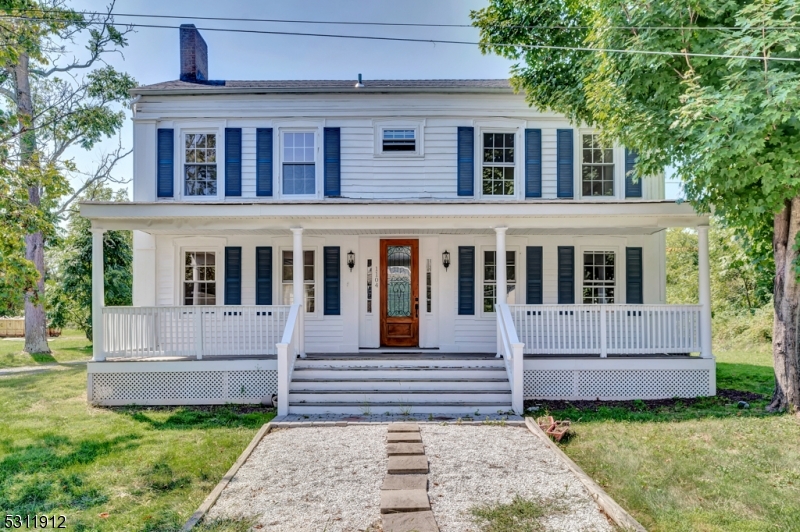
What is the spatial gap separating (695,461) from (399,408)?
3.74 meters

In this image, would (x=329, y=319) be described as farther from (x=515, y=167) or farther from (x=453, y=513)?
(x=453, y=513)

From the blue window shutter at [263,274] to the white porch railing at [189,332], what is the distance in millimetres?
1326

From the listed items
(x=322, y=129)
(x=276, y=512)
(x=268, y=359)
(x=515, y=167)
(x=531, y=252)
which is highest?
(x=322, y=129)

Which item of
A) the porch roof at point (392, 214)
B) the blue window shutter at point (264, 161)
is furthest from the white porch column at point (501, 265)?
the blue window shutter at point (264, 161)

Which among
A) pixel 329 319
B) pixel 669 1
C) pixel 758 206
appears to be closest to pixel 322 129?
pixel 329 319

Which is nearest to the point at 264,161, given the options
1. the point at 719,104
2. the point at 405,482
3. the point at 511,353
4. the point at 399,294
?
the point at 399,294

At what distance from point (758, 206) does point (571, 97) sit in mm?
3485

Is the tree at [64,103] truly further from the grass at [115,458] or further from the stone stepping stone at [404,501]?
the stone stepping stone at [404,501]

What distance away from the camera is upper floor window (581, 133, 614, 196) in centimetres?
984

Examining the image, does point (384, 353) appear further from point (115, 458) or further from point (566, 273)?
point (115, 458)

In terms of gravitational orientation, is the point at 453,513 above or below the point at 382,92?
below

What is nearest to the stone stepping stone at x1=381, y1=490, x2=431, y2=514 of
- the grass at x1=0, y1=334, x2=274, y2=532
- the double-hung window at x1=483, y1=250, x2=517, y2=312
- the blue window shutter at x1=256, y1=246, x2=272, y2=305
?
the grass at x1=0, y1=334, x2=274, y2=532

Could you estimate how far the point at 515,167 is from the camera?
32.1 feet

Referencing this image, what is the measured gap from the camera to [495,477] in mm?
4676
